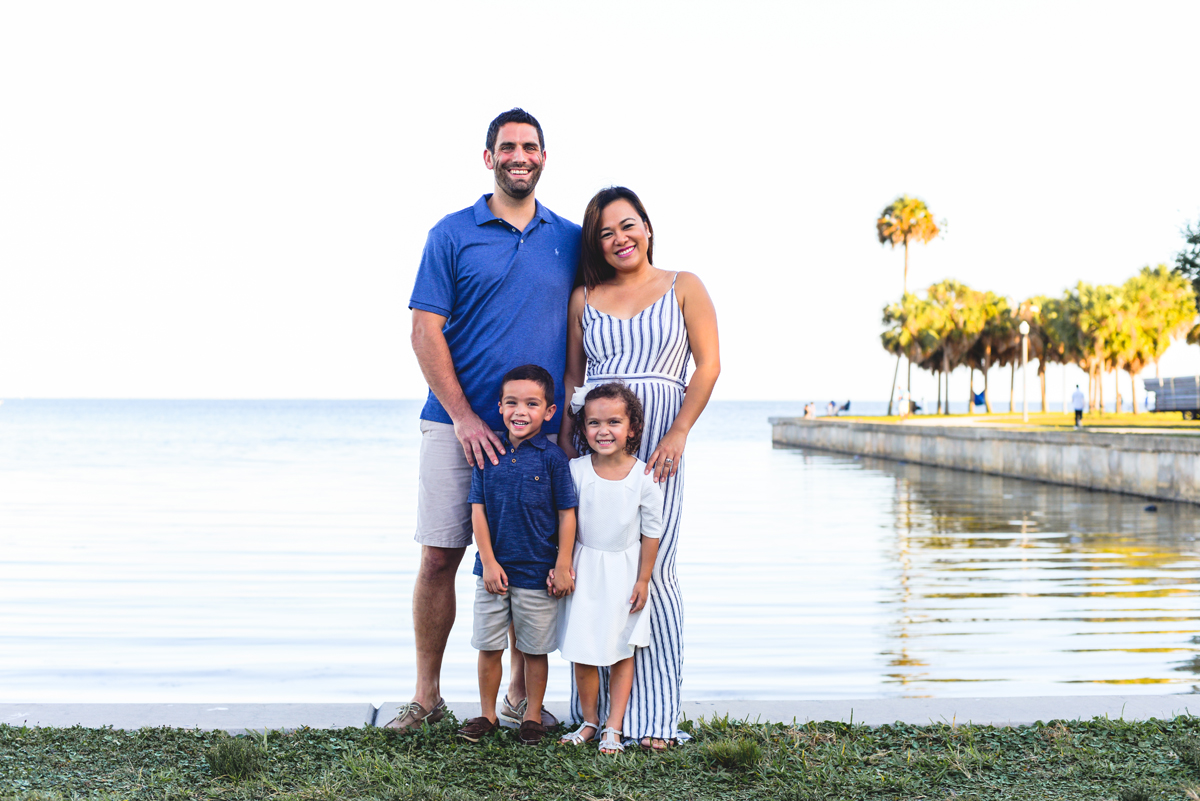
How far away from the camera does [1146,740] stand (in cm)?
369

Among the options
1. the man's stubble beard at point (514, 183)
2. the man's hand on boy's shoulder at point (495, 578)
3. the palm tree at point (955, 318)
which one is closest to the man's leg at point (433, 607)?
the man's hand on boy's shoulder at point (495, 578)

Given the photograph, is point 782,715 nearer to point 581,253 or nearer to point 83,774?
point 581,253

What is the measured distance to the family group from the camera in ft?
12.8

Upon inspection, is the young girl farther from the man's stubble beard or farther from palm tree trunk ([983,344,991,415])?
palm tree trunk ([983,344,991,415])

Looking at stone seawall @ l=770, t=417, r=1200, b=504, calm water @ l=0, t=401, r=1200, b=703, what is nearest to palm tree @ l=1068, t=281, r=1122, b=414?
stone seawall @ l=770, t=417, r=1200, b=504

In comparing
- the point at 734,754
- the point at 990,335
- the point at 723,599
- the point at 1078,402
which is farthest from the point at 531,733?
the point at 990,335

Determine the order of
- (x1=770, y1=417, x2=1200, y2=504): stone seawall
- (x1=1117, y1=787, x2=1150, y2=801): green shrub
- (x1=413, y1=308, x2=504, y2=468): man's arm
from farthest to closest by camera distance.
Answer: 1. (x1=770, y1=417, x2=1200, y2=504): stone seawall
2. (x1=413, y1=308, x2=504, y2=468): man's arm
3. (x1=1117, y1=787, x2=1150, y2=801): green shrub

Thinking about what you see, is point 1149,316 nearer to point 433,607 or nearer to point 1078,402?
point 1078,402

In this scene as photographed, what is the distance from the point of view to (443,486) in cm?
416

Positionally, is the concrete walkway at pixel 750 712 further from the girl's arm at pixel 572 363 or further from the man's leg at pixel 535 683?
the girl's arm at pixel 572 363

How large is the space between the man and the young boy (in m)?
0.13

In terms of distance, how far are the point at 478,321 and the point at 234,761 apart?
182cm

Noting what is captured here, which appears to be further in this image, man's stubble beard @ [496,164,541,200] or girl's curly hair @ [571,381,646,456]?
man's stubble beard @ [496,164,541,200]

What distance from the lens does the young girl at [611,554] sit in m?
3.85
